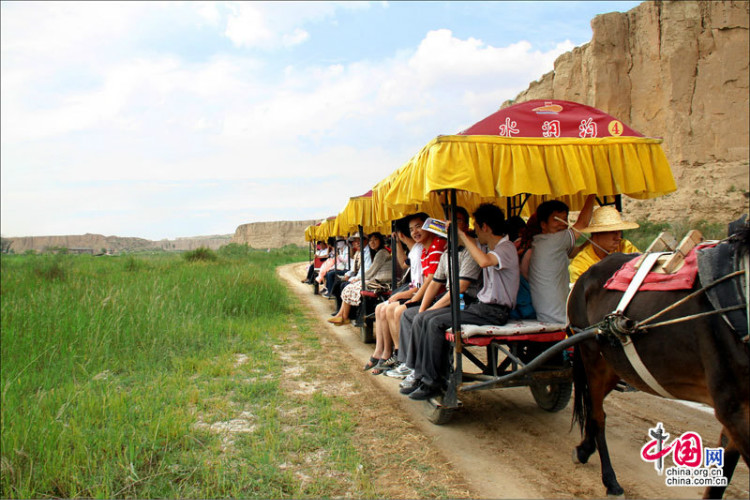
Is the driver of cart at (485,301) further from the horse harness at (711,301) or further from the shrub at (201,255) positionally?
the shrub at (201,255)

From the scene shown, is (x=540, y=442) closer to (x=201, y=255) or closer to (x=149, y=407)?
(x=149, y=407)

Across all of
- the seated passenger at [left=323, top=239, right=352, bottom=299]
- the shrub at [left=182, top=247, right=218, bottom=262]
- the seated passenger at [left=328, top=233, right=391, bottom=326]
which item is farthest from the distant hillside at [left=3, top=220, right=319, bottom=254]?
the seated passenger at [left=328, top=233, right=391, bottom=326]

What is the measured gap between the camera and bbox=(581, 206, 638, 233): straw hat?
4441mm

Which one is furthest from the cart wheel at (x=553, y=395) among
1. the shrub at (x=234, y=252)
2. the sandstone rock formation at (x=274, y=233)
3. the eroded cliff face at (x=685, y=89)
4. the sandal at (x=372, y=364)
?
the sandstone rock formation at (x=274, y=233)

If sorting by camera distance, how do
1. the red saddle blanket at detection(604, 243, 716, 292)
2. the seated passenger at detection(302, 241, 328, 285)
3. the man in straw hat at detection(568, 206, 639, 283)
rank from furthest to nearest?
the seated passenger at detection(302, 241, 328, 285)
the man in straw hat at detection(568, 206, 639, 283)
the red saddle blanket at detection(604, 243, 716, 292)

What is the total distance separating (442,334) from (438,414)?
2.52 ft

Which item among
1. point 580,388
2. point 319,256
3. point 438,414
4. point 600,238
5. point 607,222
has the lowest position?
point 438,414

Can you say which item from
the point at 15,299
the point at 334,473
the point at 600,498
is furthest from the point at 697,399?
the point at 15,299

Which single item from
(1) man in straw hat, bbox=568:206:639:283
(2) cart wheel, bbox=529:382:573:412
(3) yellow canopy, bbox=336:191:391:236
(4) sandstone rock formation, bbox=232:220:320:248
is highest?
(4) sandstone rock formation, bbox=232:220:320:248

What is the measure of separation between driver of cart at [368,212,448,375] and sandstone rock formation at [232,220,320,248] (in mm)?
106476

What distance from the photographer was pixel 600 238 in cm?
467

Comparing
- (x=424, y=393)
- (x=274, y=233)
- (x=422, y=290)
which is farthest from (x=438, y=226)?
(x=274, y=233)

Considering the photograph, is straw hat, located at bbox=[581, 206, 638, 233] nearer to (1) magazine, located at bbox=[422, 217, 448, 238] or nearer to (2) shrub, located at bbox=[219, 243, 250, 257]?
(1) magazine, located at bbox=[422, 217, 448, 238]

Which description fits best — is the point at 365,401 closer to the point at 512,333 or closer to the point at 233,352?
the point at 512,333
